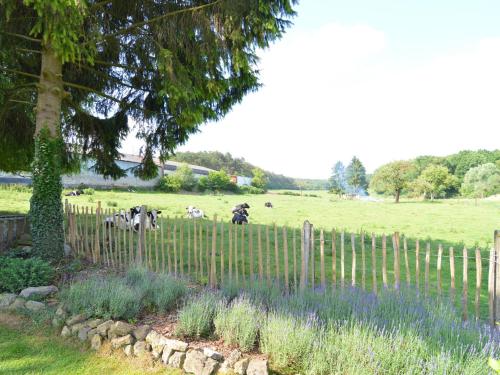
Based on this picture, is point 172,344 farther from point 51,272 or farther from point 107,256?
point 107,256

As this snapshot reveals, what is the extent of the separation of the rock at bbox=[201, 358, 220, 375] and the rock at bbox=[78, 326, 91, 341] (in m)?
1.60

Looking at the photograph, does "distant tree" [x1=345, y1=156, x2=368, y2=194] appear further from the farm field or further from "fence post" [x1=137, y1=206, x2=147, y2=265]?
"fence post" [x1=137, y1=206, x2=147, y2=265]

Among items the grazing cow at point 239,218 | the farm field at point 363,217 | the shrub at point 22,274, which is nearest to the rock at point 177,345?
the shrub at point 22,274

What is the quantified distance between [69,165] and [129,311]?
6.87 m

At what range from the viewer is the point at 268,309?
416cm

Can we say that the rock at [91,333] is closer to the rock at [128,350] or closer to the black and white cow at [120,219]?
the rock at [128,350]

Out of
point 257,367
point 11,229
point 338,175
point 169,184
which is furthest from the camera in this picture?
point 338,175

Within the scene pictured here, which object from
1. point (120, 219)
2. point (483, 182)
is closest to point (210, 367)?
point (120, 219)

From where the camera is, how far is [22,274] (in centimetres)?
543

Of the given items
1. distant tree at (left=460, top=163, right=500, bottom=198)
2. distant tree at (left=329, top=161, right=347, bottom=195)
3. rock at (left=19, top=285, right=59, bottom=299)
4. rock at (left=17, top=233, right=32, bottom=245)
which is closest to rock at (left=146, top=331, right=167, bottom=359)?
rock at (left=19, top=285, right=59, bottom=299)

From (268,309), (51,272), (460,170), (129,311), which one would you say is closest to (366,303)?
(268,309)

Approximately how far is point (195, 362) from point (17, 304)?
305 centimetres

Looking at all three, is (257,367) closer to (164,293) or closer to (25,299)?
(164,293)

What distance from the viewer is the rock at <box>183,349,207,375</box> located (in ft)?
10.8
